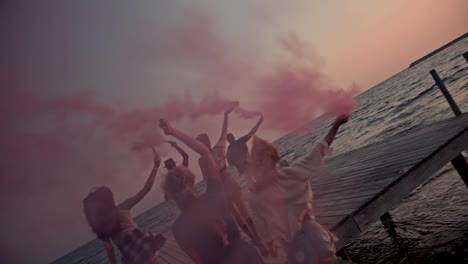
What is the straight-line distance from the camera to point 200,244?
9.56 ft

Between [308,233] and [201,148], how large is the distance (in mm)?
1655

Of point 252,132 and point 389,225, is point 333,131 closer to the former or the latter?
point 252,132

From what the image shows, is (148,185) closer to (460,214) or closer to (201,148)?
(201,148)

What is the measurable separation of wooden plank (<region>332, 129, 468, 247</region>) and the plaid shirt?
2.85 m

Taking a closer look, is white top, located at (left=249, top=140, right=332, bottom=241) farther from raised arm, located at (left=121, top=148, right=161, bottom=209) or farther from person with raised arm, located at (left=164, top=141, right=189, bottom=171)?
person with raised arm, located at (left=164, top=141, right=189, bottom=171)

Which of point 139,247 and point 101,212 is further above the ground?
point 101,212

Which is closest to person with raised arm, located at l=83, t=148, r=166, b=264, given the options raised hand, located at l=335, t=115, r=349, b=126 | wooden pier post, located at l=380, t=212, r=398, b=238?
raised hand, located at l=335, t=115, r=349, b=126

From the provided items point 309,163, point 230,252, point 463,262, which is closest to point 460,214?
point 463,262

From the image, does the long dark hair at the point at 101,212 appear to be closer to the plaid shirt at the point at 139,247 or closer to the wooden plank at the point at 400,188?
the plaid shirt at the point at 139,247

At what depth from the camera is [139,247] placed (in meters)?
3.51

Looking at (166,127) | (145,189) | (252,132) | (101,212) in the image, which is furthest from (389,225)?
(101,212)

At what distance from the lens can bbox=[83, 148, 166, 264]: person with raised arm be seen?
332 centimetres

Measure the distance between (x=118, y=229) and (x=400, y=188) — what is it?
16.2 feet

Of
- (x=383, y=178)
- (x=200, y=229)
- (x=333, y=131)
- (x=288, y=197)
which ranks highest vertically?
(x=333, y=131)
